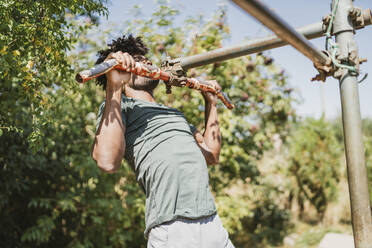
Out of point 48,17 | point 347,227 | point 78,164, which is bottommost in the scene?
point 347,227

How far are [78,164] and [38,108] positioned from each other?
Answer: 174 cm

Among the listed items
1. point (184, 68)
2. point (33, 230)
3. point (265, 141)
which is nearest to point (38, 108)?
point (184, 68)

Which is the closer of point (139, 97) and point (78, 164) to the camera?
point (139, 97)

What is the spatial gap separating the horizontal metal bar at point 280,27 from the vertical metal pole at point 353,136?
12 centimetres

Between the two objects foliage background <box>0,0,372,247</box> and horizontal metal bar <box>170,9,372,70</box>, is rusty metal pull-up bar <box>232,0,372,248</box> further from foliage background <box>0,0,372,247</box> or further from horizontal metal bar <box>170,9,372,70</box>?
foliage background <box>0,0,372,247</box>

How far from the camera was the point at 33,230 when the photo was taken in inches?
136

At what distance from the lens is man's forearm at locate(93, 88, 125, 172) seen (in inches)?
55.4

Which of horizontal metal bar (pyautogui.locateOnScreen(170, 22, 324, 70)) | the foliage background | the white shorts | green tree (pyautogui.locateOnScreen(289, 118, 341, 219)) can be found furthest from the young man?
green tree (pyautogui.locateOnScreen(289, 118, 341, 219))

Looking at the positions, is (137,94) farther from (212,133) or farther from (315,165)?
(315,165)

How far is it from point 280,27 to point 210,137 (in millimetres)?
1021

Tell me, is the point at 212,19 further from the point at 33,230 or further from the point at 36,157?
the point at 33,230

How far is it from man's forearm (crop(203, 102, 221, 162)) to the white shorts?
0.56 metres

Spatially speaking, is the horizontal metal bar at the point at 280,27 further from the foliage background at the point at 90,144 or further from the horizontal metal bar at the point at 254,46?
the foliage background at the point at 90,144

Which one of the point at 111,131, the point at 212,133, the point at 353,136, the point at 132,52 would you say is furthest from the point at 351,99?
the point at 132,52
